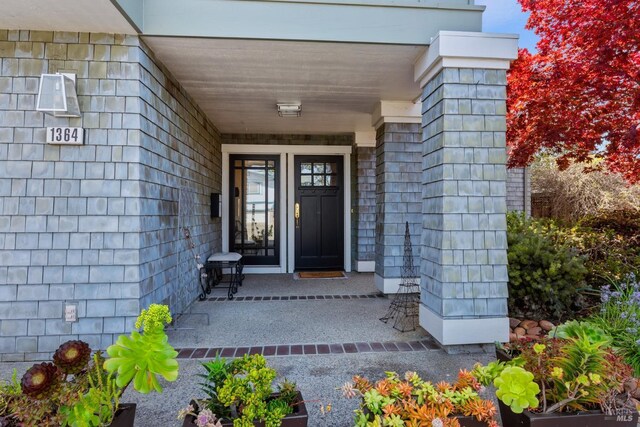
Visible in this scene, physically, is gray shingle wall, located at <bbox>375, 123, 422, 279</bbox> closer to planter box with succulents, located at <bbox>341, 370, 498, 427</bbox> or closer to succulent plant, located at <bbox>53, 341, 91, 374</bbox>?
planter box with succulents, located at <bbox>341, 370, 498, 427</bbox>

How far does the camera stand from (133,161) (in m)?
2.79

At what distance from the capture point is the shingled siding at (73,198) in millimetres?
2713

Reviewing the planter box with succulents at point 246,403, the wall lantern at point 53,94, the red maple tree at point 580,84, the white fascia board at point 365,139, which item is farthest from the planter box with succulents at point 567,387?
the white fascia board at point 365,139

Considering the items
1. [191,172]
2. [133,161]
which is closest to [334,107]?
[191,172]

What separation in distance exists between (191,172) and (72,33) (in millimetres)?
1817

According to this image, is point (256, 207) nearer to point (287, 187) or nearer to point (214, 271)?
point (287, 187)

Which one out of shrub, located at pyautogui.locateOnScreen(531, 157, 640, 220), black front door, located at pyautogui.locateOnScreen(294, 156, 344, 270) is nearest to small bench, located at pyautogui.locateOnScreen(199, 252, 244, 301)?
black front door, located at pyautogui.locateOnScreen(294, 156, 344, 270)

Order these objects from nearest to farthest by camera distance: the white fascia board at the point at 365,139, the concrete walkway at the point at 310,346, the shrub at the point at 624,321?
the concrete walkway at the point at 310,346 → the shrub at the point at 624,321 → the white fascia board at the point at 365,139

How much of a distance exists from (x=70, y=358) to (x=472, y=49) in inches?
125

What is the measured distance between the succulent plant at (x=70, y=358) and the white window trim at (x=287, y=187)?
491cm

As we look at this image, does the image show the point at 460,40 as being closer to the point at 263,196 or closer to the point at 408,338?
the point at 408,338

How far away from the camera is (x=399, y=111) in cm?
451

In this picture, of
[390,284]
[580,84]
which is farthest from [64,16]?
[580,84]

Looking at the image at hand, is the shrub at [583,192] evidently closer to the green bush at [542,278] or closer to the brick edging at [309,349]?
the green bush at [542,278]
